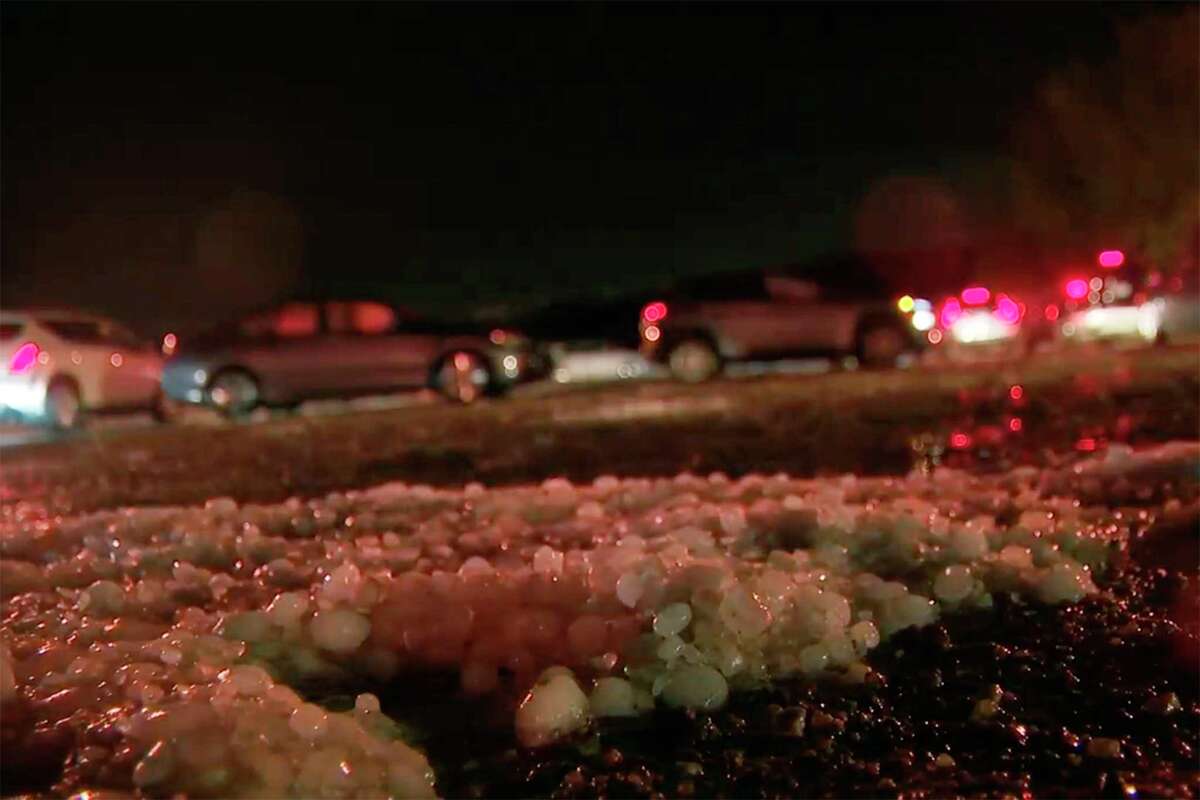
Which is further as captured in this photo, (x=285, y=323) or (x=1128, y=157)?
(x=1128, y=157)

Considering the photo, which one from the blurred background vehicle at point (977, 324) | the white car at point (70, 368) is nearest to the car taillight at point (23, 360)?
the white car at point (70, 368)

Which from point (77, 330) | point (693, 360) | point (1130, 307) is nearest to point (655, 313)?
point (693, 360)

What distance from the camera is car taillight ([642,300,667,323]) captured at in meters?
19.7

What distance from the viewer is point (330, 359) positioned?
Answer: 17.7 m

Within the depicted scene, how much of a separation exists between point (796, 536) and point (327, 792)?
2861 mm

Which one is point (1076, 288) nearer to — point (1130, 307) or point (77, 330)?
point (1130, 307)

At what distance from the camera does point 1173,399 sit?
11836 mm

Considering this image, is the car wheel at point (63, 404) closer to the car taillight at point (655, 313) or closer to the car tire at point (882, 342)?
the car taillight at point (655, 313)

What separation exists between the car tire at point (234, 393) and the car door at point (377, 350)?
1.10m

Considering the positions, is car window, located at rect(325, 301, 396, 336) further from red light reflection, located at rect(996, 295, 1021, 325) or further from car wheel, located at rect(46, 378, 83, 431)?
red light reflection, located at rect(996, 295, 1021, 325)

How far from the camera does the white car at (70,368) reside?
16234mm

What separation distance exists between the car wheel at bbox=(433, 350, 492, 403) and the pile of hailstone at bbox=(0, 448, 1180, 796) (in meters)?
10.7

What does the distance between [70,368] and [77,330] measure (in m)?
0.88

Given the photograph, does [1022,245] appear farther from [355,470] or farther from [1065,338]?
[355,470]
